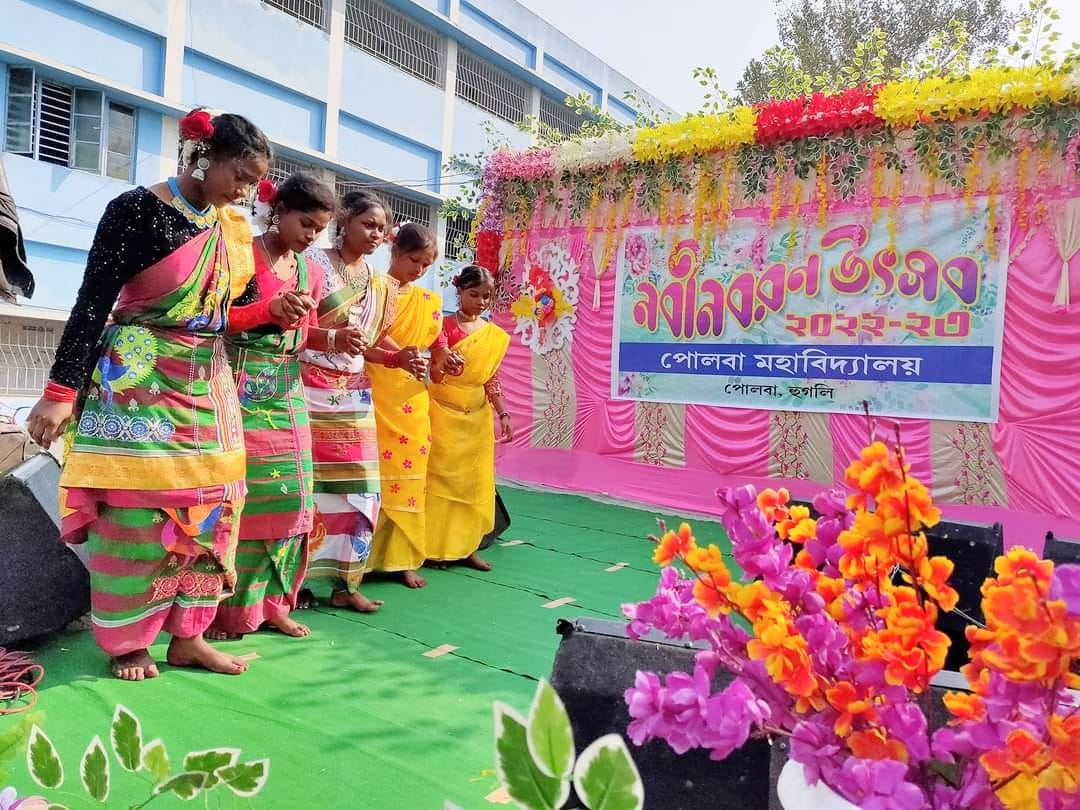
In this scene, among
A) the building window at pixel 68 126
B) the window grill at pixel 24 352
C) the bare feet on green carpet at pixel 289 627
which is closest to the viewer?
the bare feet on green carpet at pixel 289 627

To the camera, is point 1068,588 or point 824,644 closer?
point 1068,588

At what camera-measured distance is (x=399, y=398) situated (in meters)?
3.62

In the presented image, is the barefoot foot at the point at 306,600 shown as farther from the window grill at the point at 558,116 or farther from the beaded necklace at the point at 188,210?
the window grill at the point at 558,116

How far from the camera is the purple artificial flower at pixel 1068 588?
0.52m

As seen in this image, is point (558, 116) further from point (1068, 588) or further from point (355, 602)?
point (1068, 588)

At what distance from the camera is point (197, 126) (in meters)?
2.21

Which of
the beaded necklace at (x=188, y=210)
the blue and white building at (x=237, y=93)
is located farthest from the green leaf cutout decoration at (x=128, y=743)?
the blue and white building at (x=237, y=93)

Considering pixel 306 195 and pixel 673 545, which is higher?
pixel 306 195

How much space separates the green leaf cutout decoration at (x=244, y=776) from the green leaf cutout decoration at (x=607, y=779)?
322mm

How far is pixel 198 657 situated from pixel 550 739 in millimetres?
2295

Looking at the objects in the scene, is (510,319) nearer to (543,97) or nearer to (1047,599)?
(1047,599)

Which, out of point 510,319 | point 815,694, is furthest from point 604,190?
point 815,694

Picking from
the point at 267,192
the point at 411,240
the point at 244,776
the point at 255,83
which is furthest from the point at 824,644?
the point at 255,83

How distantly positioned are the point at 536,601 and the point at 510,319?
389 centimetres
